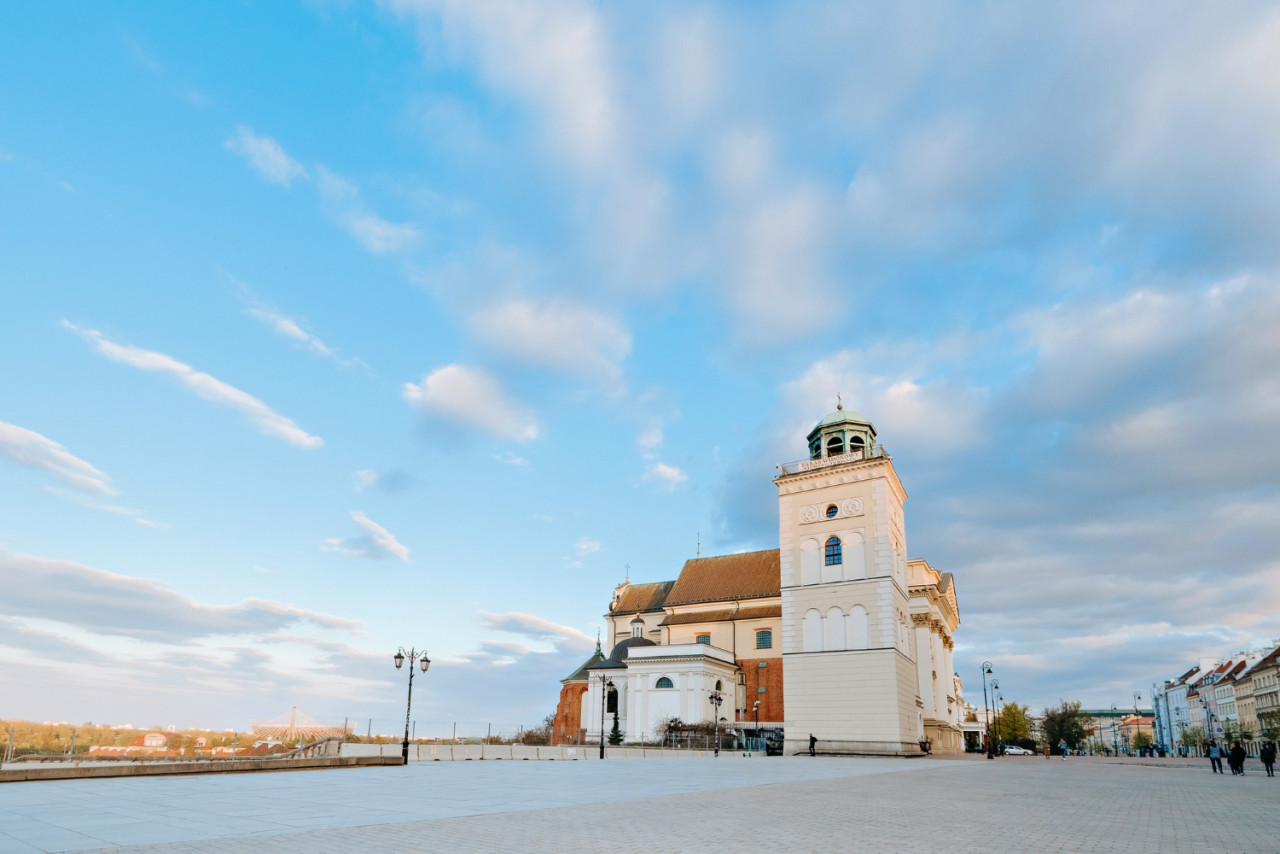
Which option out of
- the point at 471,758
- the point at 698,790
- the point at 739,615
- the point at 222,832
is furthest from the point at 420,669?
the point at 739,615

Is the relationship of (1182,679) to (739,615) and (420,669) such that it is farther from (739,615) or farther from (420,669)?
(420,669)

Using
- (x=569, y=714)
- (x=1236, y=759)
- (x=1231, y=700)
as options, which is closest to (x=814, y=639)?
(x=1236, y=759)

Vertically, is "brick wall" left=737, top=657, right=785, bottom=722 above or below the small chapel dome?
below

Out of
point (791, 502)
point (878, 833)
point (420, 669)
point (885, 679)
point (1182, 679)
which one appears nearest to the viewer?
point (878, 833)

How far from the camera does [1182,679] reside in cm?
14388

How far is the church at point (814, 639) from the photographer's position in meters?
43.2

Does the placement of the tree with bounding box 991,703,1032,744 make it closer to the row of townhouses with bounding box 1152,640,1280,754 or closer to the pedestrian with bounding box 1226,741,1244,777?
the row of townhouses with bounding box 1152,640,1280,754

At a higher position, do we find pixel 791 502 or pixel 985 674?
pixel 791 502

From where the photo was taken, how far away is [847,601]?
44.8 meters

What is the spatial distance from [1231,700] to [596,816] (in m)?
132

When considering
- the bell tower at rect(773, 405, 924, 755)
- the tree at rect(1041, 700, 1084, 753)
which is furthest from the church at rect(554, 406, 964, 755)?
the tree at rect(1041, 700, 1084, 753)

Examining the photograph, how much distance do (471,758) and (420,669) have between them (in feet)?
15.7

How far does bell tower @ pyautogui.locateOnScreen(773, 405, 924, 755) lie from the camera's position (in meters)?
42.5

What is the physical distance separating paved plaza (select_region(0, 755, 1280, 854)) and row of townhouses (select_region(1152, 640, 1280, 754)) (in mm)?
70701
